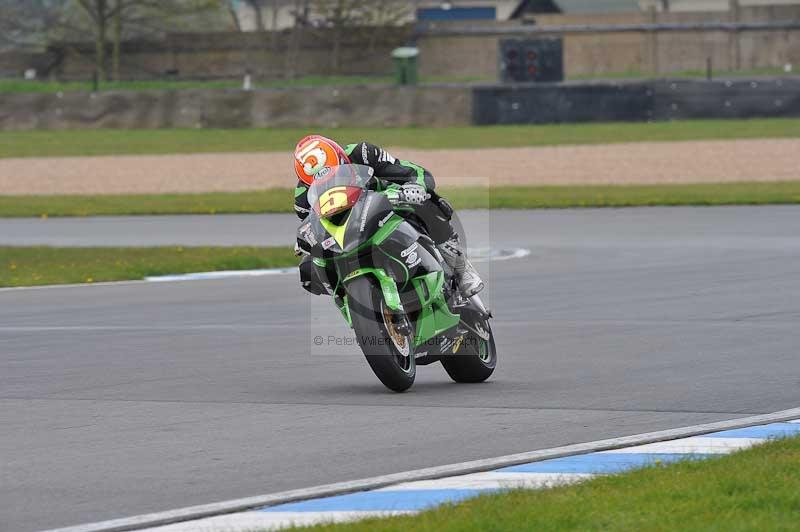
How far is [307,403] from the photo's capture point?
359 inches

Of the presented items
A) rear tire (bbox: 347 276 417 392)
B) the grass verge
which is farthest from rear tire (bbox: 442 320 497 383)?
the grass verge

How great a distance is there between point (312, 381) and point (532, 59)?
3835cm

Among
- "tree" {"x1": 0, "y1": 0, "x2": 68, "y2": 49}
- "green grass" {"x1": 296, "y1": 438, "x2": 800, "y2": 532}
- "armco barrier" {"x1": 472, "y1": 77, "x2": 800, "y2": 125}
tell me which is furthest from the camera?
"tree" {"x1": 0, "y1": 0, "x2": 68, "y2": 49}

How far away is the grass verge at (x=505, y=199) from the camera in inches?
A: 1083

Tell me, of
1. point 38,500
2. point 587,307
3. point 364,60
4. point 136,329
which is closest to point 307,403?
point 38,500

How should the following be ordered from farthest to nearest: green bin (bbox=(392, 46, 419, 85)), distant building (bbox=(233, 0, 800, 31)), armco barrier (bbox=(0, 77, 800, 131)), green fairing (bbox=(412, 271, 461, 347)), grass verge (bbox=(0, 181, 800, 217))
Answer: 1. distant building (bbox=(233, 0, 800, 31))
2. green bin (bbox=(392, 46, 419, 85))
3. armco barrier (bbox=(0, 77, 800, 131))
4. grass verge (bbox=(0, 181, 800, 217))
5. green fairing (bbox=(412, 271, 461, 347))

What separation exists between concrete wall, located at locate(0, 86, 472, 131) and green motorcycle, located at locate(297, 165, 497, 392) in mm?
36817

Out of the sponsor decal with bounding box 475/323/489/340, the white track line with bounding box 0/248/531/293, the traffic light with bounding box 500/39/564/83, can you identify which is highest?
the traffic light with bounding box 500/39/564/83

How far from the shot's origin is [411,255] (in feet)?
30.7

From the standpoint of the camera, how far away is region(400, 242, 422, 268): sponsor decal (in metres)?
9.32

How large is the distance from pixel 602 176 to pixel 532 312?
19.4 m

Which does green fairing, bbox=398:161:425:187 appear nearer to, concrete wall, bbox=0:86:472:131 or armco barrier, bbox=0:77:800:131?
armco barrier, bbox=0:77:800:131

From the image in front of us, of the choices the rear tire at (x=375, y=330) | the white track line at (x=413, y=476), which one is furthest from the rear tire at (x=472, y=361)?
the white track line at (x=413, y=476)

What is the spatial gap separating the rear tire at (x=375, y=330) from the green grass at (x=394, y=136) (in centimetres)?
3141
